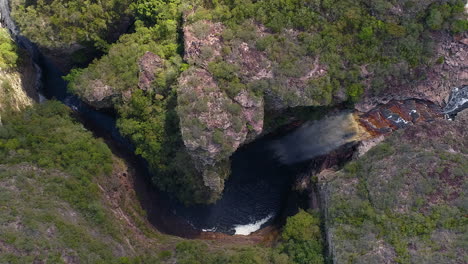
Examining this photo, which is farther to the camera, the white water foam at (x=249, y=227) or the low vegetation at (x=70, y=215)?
the white water foam at (x=249, y=227)

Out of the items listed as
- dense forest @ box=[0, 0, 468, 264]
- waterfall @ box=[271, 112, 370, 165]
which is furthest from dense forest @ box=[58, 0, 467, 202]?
waterfall @ box=[271, 112, 370, 165]

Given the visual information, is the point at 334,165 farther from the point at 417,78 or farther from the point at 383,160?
the point at 417,78

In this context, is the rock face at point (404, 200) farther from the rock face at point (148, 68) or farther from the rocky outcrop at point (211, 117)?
the rock face at point (148, 68)

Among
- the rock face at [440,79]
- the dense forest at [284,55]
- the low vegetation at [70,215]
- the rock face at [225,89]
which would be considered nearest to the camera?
the low vegetation at [70,215]

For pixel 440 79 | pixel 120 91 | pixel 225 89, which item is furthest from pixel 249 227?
pixel 440 79

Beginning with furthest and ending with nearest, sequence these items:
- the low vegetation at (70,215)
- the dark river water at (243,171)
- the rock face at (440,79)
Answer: the dark river water at (243,171) < the rock face at (440,79) < the low vegetation at (70,215)

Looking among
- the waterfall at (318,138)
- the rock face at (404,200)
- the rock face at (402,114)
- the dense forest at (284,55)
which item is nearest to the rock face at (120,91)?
the dense forest at (284,55)
